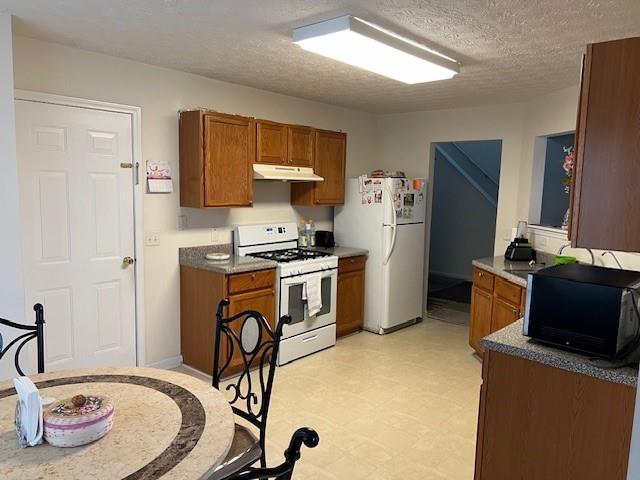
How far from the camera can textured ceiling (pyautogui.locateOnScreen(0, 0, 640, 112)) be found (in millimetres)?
2254

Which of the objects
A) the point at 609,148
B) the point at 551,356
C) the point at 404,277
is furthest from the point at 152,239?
the point at 609,148

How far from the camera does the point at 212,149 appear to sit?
3.66 meters

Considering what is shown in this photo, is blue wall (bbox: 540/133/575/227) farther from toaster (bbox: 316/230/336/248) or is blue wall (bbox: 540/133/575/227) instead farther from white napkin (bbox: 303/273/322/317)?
white napkin (bbox: 303/273/322/317)

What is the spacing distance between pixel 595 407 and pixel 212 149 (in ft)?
9.83

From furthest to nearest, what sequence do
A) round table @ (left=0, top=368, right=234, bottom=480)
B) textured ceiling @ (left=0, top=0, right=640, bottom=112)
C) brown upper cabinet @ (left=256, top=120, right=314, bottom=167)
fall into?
brown upper cabinet @ (left=256, top=120, right=314, bottom=167) < textured ceiling @ (left=0, top=0, right=640, bottom=112) < round table @ (left=0, top=368, right=234, bottom=480)

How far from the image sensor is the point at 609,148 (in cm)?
163

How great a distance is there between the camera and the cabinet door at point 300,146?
4.37 metres

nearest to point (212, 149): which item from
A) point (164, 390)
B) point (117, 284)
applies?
point (117, 284)

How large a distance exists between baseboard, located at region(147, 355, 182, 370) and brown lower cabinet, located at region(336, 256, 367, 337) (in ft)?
5.16

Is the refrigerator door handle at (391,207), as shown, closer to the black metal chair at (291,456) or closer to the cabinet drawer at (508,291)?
the cabinet drawer at (508,291)

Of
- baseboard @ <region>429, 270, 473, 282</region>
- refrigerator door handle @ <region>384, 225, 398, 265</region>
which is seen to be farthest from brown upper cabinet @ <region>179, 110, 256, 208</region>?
baseboard @ <region>429, 270, 473, 282</region>

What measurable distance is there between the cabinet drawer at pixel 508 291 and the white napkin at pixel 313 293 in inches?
59.7

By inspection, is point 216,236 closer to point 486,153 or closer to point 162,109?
point 162,109

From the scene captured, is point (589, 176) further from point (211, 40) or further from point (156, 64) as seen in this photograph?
point (156, 64)
